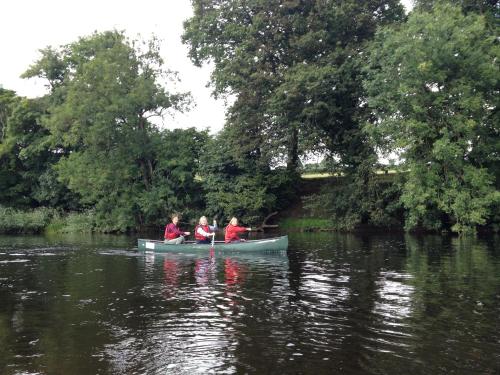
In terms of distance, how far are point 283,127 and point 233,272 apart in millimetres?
22769

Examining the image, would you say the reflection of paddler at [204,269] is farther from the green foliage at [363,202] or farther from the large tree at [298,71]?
the green foliage at [363,202]

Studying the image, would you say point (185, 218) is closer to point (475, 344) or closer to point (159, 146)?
point (159, 146)

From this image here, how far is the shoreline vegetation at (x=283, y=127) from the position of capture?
3083 centimetres

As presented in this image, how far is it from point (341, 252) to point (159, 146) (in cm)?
2516

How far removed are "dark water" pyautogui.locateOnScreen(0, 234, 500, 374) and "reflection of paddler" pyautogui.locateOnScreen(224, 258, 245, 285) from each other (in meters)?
0.08

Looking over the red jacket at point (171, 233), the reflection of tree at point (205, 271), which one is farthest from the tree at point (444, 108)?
the reflection of tree at point (205, 271)

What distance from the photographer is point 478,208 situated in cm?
3030

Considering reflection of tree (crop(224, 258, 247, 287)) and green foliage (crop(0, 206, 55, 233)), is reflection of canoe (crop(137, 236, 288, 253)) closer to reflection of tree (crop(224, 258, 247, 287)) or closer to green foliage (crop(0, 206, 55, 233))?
reflection of tree (crop(224, 258, 247, 287))

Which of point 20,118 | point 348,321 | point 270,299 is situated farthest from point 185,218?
point 348,321

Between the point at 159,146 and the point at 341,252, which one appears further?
the point at 159,146

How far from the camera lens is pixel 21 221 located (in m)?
43.7

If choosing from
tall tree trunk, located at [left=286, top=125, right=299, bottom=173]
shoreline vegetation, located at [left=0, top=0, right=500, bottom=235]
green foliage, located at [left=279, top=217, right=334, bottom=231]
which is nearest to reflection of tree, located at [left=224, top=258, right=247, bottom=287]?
shoreline vegetation, located at [left=0, top=0, right=500, bottom=235]

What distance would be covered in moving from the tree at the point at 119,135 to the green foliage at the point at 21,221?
390 cm

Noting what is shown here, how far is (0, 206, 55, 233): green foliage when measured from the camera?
43.5 metres
